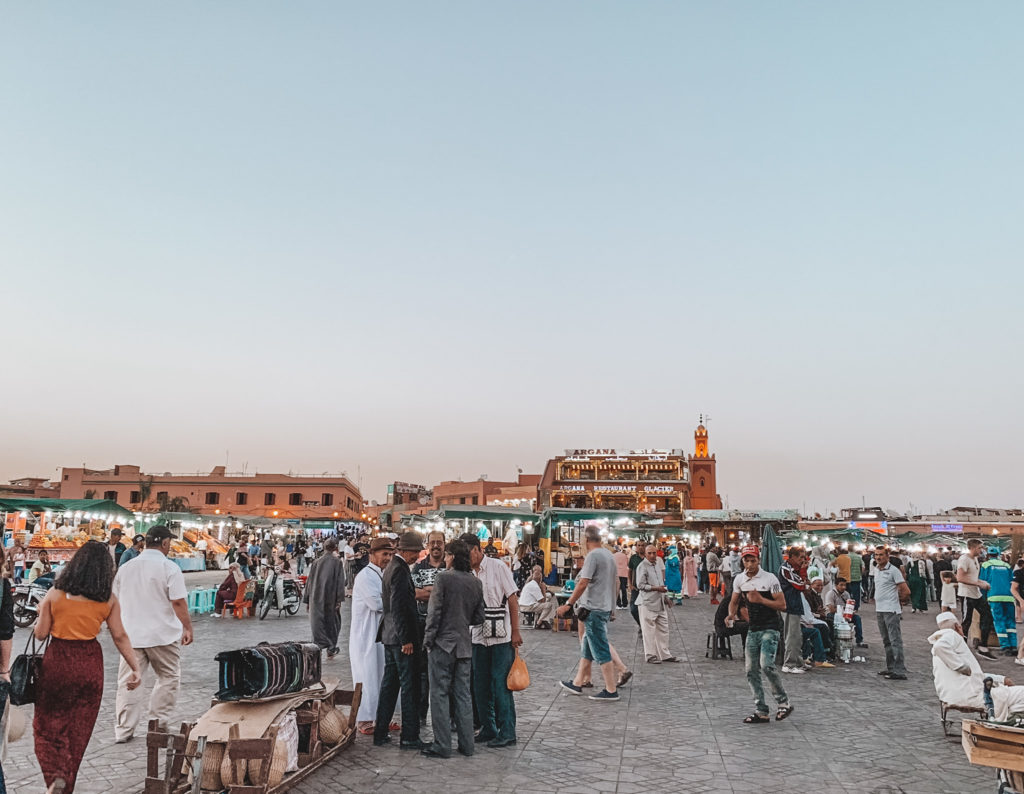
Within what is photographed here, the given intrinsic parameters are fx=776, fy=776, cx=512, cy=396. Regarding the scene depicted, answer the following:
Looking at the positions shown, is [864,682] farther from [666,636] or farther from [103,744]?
[103,744]

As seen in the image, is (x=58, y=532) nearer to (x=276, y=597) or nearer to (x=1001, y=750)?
(x=276, y=597)

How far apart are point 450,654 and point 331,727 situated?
3.30 feet

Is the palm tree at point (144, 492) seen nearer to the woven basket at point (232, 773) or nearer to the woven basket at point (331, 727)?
the woven basket at point (331, 727)

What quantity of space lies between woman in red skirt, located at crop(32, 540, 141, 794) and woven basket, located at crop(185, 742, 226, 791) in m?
0.63

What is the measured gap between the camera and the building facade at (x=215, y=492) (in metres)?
71.3

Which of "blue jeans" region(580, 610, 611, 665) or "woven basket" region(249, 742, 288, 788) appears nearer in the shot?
"woven basket" region(249, 742, 288, 788)

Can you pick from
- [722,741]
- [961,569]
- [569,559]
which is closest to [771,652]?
[722,741]

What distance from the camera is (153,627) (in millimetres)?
6117

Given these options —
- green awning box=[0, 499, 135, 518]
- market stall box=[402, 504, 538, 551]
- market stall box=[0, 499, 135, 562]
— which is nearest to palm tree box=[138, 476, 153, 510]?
market stall box=[0, 499, 135, 562]

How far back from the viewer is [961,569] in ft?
40.7

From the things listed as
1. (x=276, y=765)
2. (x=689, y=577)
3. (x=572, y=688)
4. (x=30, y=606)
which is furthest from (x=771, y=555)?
(x=30, y=606)

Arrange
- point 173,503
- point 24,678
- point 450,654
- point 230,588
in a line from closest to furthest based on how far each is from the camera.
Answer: point 24,678 → point 450,654 → point 230,588 → point 173,503

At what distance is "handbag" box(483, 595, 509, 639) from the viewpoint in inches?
252

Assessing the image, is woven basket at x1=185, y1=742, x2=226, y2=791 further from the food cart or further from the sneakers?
the sneakers
